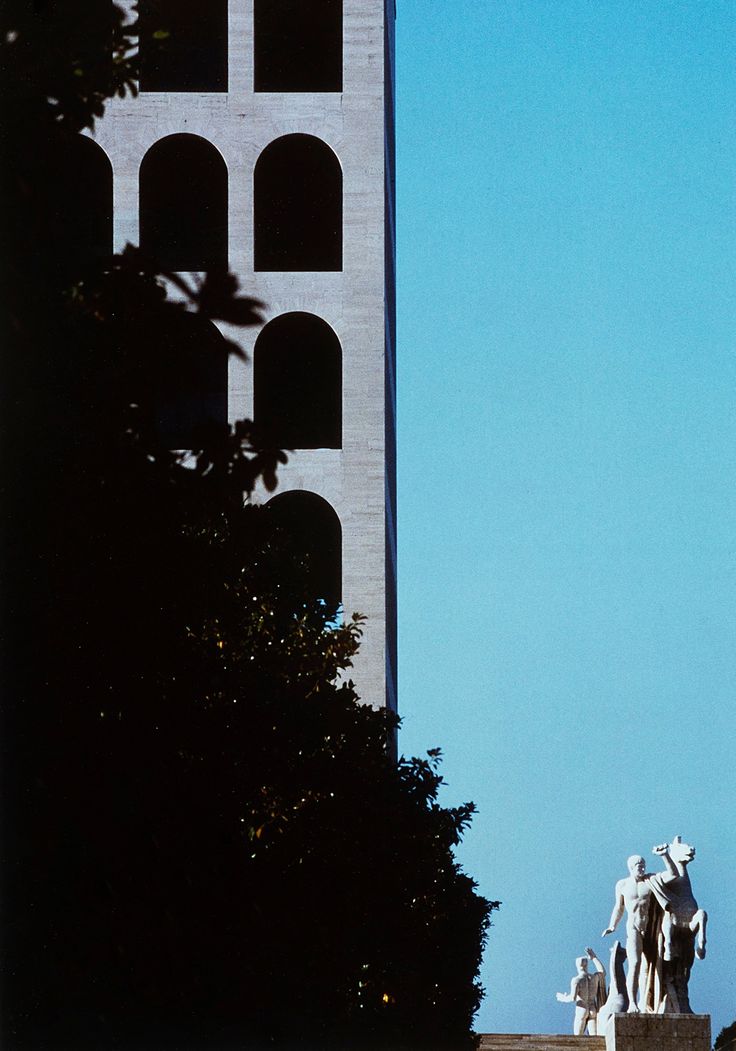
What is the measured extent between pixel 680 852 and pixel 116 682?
66.8 feet

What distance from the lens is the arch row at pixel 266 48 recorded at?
4356cm

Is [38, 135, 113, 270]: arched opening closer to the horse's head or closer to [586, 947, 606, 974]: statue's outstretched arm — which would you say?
the horse's head

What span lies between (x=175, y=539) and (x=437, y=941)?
17991 millimetres

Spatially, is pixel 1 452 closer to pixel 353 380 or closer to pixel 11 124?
pixel 11 124

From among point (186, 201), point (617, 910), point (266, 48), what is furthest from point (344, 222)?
point (617, 910)

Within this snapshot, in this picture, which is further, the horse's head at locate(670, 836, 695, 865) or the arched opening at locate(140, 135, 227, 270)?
the arched opening at locate(140, 135, 227, 270)

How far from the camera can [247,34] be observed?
138ft

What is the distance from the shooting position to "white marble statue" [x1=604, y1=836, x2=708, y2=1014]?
32.9 metres

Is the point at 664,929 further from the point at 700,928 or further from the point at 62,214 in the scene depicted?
the point at 62,214

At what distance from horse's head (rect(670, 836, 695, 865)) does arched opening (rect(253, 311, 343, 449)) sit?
43.6 ft

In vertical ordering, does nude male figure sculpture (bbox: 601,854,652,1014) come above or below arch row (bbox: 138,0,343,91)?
below

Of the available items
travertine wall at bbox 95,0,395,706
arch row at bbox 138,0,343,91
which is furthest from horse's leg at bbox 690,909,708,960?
arch row at bbox 138,0,343,91

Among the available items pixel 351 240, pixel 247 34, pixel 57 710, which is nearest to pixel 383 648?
pixel 351 240

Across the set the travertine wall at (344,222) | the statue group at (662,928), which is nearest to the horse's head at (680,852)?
the statue group at (662,928)
